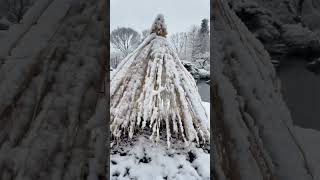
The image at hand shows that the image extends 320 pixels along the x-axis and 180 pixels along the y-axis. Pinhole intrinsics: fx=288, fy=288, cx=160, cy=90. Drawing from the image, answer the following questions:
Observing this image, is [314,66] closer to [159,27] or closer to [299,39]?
[299,39]

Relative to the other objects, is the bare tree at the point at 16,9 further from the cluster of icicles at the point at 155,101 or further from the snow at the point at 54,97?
the cluster of icicles at the point at 155,101

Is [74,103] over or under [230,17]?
under

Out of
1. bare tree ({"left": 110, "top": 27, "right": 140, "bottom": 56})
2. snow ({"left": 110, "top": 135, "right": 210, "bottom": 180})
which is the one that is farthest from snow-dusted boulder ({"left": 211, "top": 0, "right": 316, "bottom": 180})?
bare tree ({"left": 110, "top": 27, "right": 140, "bottom": 56})

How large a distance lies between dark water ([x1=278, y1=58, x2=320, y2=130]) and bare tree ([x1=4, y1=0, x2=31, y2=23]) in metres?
0.58

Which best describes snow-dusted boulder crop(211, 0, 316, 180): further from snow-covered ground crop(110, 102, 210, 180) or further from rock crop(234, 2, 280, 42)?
snow-covered ground crop(110, 102, 210, 180)

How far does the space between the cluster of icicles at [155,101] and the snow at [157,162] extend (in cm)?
4

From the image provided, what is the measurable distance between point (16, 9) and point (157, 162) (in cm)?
62

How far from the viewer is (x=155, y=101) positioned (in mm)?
1055

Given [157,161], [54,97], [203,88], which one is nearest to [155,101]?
[157,161]

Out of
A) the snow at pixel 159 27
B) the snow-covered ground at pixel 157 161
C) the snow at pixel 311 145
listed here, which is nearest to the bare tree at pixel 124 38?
the snow at pixel 159 27

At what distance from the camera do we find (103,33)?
0.62 meters

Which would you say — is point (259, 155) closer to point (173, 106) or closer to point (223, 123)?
point (223, 123)

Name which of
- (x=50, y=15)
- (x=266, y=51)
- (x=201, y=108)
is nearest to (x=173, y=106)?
(x=201, y=108)

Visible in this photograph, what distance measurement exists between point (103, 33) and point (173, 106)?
0.51 metres
